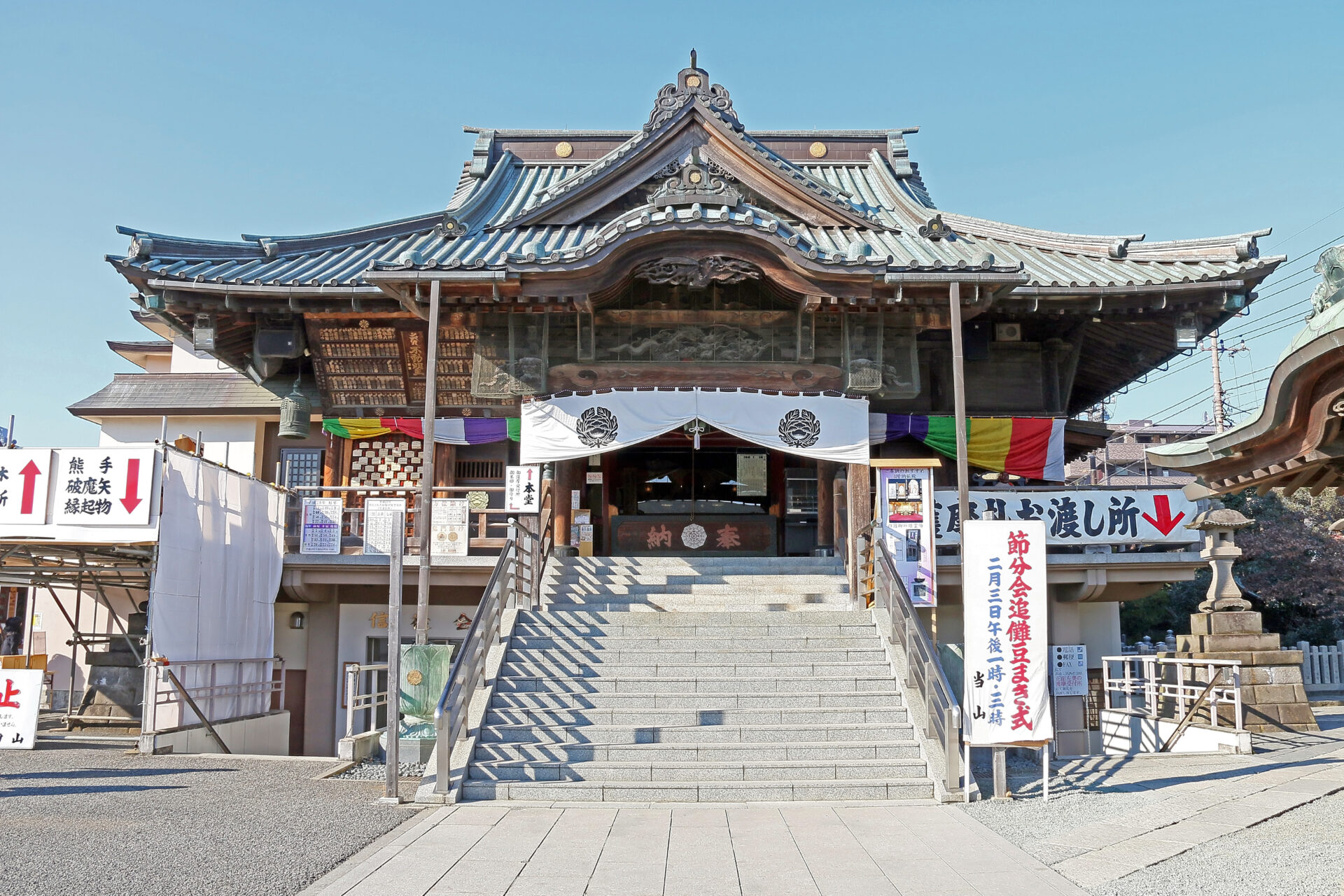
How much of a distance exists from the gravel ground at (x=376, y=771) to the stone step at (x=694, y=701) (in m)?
1.05

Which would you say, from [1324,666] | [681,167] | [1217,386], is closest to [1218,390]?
[1217,386]

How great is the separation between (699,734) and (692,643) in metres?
1.78

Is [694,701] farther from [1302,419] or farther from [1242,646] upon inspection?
[1242,646]

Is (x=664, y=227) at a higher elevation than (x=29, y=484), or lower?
higher

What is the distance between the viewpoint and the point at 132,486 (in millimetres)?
11672

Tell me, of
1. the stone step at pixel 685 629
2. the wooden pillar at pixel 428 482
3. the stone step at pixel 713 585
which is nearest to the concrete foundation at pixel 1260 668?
the stone step at pixel 713 585

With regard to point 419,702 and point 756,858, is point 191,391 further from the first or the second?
point 756,858

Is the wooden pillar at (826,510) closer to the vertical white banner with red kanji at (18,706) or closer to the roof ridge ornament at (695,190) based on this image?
the roof ridge ornament at (695,190)

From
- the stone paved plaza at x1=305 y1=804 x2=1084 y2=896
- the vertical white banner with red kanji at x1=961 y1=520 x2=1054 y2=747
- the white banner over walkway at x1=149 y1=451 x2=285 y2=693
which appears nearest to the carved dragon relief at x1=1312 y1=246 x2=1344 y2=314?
the vertical white banner with red kanji at x1=961 y1=520 x2=1054 y2=747

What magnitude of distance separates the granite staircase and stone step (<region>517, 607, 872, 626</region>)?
0.07ft

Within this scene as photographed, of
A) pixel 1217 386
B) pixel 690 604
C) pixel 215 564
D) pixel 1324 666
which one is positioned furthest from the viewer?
pixel 1217 386

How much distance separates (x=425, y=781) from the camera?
30.5 ft

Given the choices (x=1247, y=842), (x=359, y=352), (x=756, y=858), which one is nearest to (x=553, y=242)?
(x=359, y=352)

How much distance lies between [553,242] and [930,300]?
6157 millimetres
